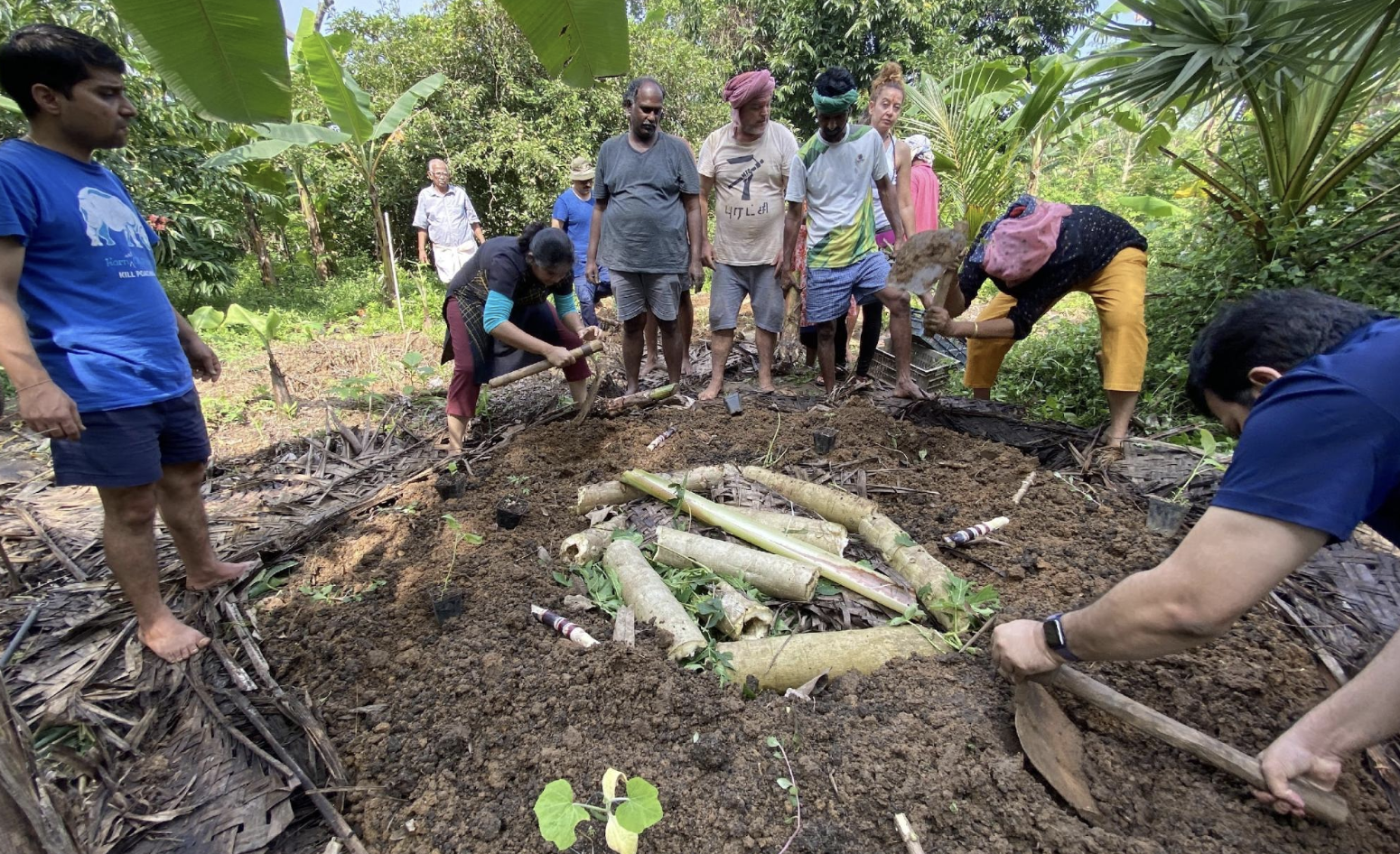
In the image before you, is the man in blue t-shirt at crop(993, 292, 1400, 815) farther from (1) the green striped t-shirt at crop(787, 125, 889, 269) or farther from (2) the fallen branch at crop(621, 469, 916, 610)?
(1) the green striped t-shirt at crop(787, 125, 889, 269)

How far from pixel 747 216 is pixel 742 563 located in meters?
2.91

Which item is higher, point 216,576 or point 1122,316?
point 1122,316

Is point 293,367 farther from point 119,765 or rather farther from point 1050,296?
point 1050,296

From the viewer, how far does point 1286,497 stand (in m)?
1.21

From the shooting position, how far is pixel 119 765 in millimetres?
1896

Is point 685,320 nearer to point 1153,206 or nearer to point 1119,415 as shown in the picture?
point 1119,415

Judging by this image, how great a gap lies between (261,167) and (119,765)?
1038 cm

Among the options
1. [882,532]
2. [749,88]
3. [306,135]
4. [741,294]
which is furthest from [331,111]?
[882,532]

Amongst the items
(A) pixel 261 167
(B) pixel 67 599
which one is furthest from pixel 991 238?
(A) pixel 261 167

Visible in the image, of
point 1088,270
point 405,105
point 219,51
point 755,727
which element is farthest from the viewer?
point 405,105

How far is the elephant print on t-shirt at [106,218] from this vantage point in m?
2.04

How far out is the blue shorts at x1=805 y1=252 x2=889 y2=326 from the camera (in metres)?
4.50

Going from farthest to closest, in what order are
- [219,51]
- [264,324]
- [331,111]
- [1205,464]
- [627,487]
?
[331,111] < [264,324] < [627,487] < [1205,464] < [219,51]

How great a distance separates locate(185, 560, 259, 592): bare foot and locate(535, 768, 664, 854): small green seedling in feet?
6.69
